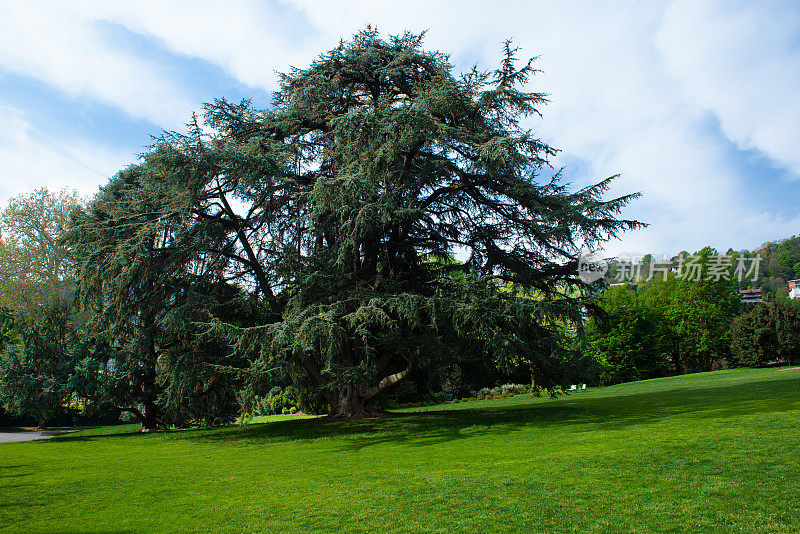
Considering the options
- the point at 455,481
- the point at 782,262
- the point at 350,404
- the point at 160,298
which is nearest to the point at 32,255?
the point at 160,298

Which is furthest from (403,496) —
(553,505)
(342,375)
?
(342,375)

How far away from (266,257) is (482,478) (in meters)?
11.7

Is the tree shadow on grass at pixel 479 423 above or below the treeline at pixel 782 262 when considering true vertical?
below

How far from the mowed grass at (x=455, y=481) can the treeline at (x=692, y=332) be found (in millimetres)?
32609

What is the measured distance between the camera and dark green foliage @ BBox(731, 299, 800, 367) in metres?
40.1

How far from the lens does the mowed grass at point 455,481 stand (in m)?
5.53

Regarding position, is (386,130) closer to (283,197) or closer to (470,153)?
(470,153)

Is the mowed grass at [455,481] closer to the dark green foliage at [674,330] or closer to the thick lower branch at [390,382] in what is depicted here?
the thick lower branch at [390,382]

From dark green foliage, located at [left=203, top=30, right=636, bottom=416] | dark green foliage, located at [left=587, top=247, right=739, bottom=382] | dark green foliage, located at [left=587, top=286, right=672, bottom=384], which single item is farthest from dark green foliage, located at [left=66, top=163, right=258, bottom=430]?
dark green foliage, located at [left=587, top=286, right=672, bottom=384]

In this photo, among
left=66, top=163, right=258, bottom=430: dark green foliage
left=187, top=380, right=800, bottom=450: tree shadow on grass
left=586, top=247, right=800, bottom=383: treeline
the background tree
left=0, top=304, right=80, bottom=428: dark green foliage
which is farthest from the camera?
left=586, top=247, right=800, bottom=383: treeline

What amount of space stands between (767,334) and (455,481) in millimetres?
44070

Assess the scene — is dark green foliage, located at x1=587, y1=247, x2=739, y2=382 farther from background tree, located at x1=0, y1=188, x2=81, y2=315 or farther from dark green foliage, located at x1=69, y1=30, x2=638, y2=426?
background tree, located at x1=0, y1=188, x2=81, y2=315

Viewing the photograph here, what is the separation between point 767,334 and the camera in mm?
41000

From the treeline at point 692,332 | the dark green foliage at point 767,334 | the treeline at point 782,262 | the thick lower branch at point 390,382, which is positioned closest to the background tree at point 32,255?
the thick lower branch at point 390,382
